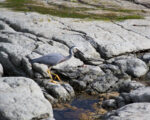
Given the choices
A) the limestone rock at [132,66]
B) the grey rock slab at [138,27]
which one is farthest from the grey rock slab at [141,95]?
the grey rock slab at [138,27]

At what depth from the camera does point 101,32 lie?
99.9 feet

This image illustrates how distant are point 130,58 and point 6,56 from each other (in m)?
9.94

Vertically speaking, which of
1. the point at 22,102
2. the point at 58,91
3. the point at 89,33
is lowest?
the point at 58,91

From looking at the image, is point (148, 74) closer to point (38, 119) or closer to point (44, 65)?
point (44, 65)

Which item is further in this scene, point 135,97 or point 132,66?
point 132,66

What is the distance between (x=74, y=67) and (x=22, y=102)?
8.81m

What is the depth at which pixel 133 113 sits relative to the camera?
600 inches

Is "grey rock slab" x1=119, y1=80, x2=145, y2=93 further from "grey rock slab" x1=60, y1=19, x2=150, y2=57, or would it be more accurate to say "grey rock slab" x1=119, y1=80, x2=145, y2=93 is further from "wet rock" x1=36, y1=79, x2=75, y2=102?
"grey rock slab" x1=60, y1=19, x2=150, y2=57

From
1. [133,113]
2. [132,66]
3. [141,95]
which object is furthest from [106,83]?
[133,113]

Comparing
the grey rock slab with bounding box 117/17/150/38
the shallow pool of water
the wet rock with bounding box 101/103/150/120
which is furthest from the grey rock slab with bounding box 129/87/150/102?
the grey rock slab with bounding box 117/17/150/38

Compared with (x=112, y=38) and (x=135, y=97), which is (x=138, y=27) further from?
(x=135, y=97)

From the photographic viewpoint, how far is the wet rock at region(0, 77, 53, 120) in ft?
49.3

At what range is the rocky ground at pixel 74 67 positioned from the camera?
15.9 metres


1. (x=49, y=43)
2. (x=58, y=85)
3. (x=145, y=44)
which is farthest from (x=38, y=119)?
(x=145, y=44)
